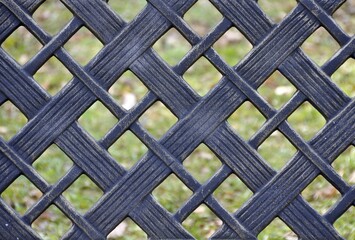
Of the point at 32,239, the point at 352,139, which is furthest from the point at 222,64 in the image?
the point at 32,239

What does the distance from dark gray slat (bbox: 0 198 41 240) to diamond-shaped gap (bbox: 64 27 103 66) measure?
270cm

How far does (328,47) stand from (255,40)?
9.66ft

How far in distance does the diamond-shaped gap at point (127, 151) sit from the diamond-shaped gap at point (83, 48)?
3.63 feet

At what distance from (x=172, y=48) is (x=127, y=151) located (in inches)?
57.8

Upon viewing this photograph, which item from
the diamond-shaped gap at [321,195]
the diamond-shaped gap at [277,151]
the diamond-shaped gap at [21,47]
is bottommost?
the diamond-shaped gap at [321,195]

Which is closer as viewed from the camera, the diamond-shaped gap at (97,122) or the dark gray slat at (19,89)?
the dark gray slat at (19,89)

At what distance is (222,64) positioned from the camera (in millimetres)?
1777

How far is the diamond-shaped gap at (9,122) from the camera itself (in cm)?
349

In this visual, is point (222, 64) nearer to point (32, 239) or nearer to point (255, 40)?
point (255, 40)

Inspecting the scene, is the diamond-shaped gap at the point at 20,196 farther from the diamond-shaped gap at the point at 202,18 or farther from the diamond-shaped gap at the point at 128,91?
the diamond-shaped gap at the point at 202,18

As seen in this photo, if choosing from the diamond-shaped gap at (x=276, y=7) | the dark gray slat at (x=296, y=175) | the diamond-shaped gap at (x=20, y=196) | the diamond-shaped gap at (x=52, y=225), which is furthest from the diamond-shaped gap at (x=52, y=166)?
the diamond-shaped gap at (x=276, y=7)

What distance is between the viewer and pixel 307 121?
12.0ft

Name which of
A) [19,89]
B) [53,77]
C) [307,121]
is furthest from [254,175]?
[53,77]

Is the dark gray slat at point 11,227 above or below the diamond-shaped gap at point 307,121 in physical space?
above
